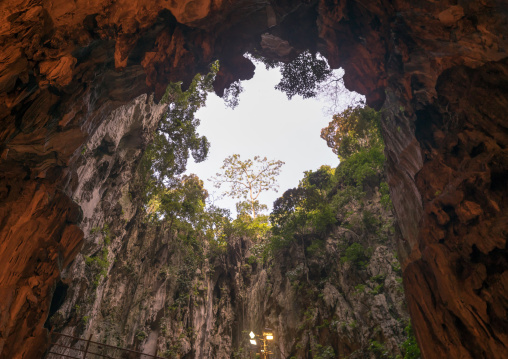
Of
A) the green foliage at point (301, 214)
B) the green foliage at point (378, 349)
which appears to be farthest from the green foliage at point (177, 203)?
the green foliage at point (378, 349)

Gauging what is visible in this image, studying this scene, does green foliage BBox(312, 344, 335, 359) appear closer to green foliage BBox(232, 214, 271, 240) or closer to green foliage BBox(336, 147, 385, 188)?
green foliage BBox(336, 147, 385, 188)

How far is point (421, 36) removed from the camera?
853cm

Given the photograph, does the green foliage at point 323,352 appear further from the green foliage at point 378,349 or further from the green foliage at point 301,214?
the green foliage at point 301,214

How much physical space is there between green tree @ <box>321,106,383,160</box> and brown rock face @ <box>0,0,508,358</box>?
5372 mm

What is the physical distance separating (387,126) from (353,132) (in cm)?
1044

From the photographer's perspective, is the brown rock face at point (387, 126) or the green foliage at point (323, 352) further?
the green foliage at point (323, 352)

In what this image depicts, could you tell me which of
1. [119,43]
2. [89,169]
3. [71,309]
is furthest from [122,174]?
[119,43]

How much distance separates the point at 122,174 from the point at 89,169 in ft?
11.7

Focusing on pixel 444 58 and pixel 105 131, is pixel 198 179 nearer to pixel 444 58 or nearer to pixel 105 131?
pixel 105 131

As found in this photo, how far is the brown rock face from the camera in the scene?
653cm

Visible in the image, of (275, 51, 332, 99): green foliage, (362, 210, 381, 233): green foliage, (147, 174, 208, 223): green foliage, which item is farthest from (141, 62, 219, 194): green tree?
(362, 210, 381, 233): green foliage

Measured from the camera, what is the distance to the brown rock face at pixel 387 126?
653 cm

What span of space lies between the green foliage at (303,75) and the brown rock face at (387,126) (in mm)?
4528

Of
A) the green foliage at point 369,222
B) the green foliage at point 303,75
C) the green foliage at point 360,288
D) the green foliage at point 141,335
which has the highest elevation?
the green foliage at point 303,75
